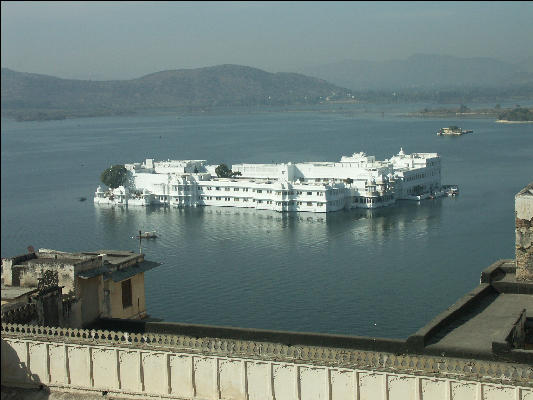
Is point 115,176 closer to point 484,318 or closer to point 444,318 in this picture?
point 484,318

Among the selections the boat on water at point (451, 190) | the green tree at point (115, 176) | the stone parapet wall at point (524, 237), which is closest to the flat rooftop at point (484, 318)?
the stone parapet wall at point (524, 237)

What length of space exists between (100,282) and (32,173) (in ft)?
136

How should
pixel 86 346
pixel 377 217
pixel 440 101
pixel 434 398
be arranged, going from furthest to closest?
pixel 440 101 < pixel 377 217 < pixel 86 346 < pixel 434 398

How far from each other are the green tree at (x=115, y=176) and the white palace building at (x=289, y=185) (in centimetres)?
41

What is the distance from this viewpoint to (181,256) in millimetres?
25109

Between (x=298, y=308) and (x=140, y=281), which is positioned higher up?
(x=140, y=281)

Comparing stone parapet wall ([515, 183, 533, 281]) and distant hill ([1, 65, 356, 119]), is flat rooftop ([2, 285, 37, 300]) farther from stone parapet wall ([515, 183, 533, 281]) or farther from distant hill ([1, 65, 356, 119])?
distant hill ([1, 65, 356, 119])

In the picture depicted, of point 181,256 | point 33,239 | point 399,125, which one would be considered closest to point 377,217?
point 181,256

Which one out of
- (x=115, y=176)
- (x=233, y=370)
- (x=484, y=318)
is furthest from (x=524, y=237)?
(x=115, y=176)

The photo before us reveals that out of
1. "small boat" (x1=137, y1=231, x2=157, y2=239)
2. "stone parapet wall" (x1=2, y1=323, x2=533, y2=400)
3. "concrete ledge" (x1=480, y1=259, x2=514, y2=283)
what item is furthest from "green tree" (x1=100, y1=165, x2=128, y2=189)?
"stone parapet wall" (x1=2, y1=323, x2=533, y2=400)

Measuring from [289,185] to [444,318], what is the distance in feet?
85.5

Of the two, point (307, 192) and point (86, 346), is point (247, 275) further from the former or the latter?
point (86, 346)

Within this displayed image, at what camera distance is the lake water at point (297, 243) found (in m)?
18.0

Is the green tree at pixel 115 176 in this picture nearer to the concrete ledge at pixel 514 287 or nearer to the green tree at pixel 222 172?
the green tree at pixel 222 172
